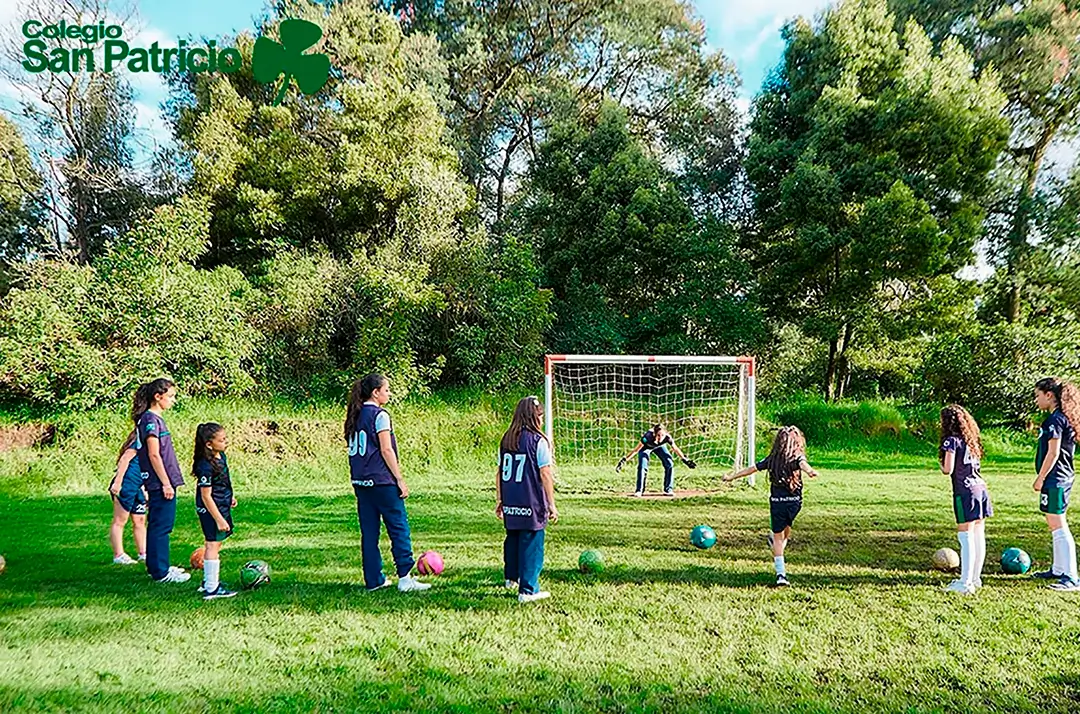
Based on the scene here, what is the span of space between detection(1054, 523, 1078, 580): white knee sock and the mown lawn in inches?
13.5

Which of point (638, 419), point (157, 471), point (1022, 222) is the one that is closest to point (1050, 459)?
point (157, 471)

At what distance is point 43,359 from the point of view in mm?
13844

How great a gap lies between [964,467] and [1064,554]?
119cm

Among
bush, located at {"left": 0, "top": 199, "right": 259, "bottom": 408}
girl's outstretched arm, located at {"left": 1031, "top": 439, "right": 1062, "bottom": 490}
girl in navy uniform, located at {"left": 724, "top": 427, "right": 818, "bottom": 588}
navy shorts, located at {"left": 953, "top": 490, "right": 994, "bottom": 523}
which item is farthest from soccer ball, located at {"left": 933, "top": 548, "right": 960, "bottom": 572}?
bush, located at {"left": 0, "top": 199, "right": 259, "bottom": 408}

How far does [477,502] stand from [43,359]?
9.10 metres

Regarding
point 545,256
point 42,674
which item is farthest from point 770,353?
point 42,674

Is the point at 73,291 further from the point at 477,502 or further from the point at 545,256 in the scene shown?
the point at 545,256

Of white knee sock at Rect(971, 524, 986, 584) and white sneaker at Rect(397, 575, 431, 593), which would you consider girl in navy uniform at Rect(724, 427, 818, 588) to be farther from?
white sneaker at Rect(397, 575, 431, 593)

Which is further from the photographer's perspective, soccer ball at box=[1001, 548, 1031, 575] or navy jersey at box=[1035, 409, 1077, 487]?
soccer ball at box=[1001, 548, 1031, 575]

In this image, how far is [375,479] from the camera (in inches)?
231

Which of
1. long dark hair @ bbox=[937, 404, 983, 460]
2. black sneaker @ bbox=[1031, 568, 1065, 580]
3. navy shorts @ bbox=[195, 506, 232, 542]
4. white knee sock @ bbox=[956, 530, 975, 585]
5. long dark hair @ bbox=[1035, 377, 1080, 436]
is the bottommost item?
black sneaker @ bbox=[1031, 568, 1065, 580]

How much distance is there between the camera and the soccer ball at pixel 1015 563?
646 centimetres

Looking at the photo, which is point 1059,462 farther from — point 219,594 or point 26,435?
point 26,435

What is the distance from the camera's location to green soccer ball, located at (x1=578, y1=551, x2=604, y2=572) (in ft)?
21.7
